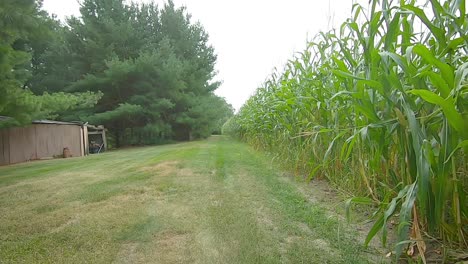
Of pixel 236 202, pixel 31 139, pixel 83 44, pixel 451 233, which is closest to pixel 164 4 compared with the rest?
pixel 83 44

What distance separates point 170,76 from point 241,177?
10.1m

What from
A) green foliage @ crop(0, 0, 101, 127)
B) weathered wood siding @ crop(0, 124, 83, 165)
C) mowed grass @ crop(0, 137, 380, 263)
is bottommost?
mowed grass @ crop(0, 137, 380, 263)

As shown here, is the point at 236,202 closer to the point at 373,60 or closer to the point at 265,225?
the point at 265,225

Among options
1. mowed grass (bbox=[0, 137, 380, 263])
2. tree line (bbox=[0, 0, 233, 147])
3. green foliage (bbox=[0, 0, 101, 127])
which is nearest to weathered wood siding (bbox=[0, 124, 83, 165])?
tree line (bbox=[0, 0, 233, 147])

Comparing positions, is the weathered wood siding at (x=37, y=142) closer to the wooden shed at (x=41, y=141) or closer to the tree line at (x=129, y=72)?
the wooden shed at (x=41, y=141)

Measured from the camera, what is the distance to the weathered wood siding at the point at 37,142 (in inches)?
309

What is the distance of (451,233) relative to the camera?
1077mm

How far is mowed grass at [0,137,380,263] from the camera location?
127cm

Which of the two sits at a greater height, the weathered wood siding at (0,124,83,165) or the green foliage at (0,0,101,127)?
the green foliage at (0,0,101,127)

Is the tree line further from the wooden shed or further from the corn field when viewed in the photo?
the corn field

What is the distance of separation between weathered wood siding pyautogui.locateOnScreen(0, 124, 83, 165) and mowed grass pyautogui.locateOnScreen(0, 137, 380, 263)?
21.2 ft

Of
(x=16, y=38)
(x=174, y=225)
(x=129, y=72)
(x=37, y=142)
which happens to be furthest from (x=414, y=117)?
(x=129, y=72)

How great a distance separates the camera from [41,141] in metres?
8.81

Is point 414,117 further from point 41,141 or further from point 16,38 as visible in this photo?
point 41,141
